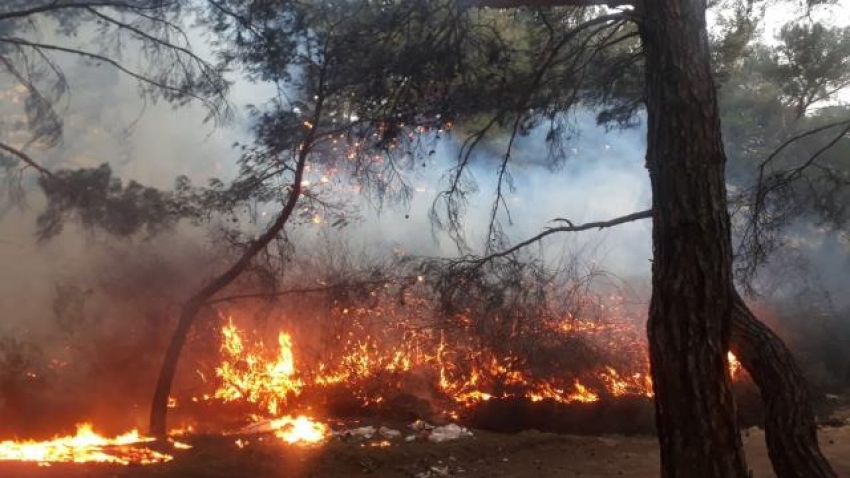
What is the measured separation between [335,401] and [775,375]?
984 centimetres

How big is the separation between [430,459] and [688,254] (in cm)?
623

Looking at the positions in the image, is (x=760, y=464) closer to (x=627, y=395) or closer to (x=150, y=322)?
(x=627, y=395)

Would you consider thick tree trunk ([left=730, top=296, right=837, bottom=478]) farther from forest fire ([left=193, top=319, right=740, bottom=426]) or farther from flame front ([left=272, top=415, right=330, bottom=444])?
forest fire ([left=193, top=319, right=740, bottom=426])

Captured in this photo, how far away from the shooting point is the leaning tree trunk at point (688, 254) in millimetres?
4340

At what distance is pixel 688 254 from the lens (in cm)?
453

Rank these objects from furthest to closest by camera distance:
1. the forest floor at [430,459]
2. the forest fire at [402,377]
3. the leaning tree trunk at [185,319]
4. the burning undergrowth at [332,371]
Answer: the forest fire at [402,377] → the burning undergrowth at [332,371] → the leaning tree trunk at [185,319] → the forest floor at [430,459]

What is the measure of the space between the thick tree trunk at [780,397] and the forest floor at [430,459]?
10.5 feet

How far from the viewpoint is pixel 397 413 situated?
43.3 feet

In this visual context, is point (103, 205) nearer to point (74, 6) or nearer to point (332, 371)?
point (74, 6)

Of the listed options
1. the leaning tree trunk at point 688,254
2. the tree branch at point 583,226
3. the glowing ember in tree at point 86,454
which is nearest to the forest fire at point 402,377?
the glowing ember in tree at point 86,454

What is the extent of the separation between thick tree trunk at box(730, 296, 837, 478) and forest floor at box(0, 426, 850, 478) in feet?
10.5

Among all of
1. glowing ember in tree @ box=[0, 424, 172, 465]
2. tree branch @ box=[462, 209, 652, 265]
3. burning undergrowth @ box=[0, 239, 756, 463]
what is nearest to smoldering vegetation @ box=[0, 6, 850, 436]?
burning undergrowth @ box=[0, 239, 756, 463]

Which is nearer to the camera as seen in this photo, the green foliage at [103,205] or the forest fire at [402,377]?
the green foliage at [103,205]

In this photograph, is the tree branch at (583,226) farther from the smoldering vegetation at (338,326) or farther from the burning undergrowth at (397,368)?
the burning undergrowth at (397,368)
